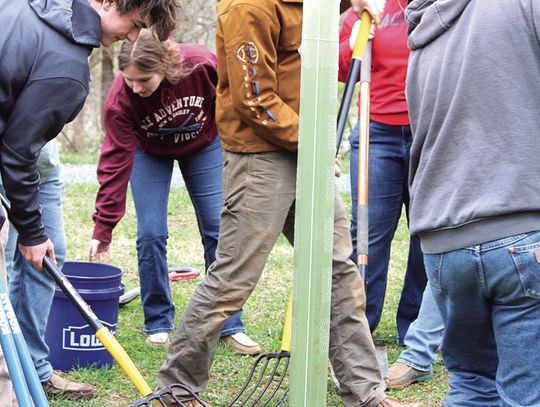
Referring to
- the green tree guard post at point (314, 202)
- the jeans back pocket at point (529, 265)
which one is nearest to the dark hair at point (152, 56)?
the green tree guard post at point (314, 202)

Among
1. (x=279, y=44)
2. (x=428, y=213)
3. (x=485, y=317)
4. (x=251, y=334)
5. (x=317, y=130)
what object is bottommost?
(x=251, y=334)

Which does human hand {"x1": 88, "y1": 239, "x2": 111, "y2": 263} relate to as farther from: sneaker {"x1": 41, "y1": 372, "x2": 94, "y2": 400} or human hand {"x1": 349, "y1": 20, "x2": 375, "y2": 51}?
human hand {"x1": 349, "y1": 20, "x2": 375, "y2": 51}

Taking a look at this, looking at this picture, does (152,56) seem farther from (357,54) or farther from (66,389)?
(66,389)

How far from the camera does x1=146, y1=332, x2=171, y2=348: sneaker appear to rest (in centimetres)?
479

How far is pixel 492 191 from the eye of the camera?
8.21ft

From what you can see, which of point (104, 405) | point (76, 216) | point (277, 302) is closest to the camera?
point (104, 405)

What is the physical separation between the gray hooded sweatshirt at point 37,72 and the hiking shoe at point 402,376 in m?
2.10

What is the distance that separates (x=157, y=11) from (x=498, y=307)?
1.51 metres

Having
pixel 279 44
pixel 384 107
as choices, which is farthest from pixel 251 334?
pixel 279 44

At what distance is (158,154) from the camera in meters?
4.69

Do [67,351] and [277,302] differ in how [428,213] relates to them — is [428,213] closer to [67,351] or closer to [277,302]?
[67,351]

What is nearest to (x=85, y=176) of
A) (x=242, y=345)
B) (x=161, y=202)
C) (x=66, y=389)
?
(x=161, y=202)

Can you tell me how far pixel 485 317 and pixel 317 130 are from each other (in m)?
0.89

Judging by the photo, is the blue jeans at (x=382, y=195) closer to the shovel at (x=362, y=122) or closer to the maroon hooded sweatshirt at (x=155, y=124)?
the shovel at (x=362, y=122)
